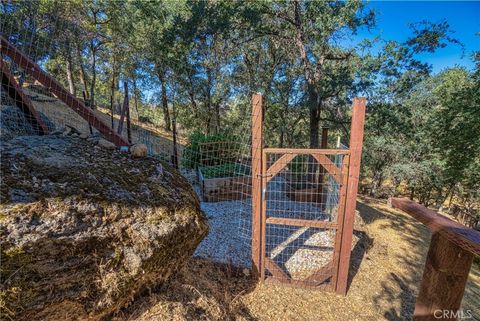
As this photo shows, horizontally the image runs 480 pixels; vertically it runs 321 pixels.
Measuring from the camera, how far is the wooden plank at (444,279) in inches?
36.7

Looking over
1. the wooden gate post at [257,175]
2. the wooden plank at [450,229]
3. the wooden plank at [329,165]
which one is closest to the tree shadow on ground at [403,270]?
the wooden gate post at [257,175]

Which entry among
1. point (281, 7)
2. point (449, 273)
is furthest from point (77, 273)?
point (281, 7)

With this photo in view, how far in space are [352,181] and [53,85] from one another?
2.93 m

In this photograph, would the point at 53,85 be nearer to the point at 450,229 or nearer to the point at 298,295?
the point at 450,229

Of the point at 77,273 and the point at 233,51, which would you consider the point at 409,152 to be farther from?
the point at 77,273

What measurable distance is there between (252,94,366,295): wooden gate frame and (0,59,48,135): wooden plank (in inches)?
90.6

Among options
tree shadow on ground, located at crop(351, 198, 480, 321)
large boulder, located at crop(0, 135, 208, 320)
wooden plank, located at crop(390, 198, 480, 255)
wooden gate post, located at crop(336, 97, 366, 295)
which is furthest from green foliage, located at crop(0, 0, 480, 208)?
tree shadow on ground, located at crop(351, 198, 480, 321)

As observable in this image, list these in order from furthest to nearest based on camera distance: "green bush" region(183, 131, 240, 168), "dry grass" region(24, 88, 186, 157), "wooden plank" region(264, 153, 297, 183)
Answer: "green bush" region(183, 131, 240, 168)
"dry grass" region(24, 88, 186, 157)
"wooden plank" region(264, 153, 297, 183)

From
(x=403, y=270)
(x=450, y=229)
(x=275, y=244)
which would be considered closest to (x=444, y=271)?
(x=450, y=229)

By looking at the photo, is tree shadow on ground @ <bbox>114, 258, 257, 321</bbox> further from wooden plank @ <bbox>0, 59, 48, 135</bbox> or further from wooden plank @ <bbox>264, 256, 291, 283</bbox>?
wooden plank @ <bbox>0, 59, 48, 135</bbox>

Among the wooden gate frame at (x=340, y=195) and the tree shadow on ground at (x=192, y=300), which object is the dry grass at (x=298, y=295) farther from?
the wooden gate frame at (x=340, y=195)

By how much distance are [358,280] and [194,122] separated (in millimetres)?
10662

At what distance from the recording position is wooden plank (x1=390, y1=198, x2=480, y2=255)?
82 centimetres

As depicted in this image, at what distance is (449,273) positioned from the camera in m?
0.95
